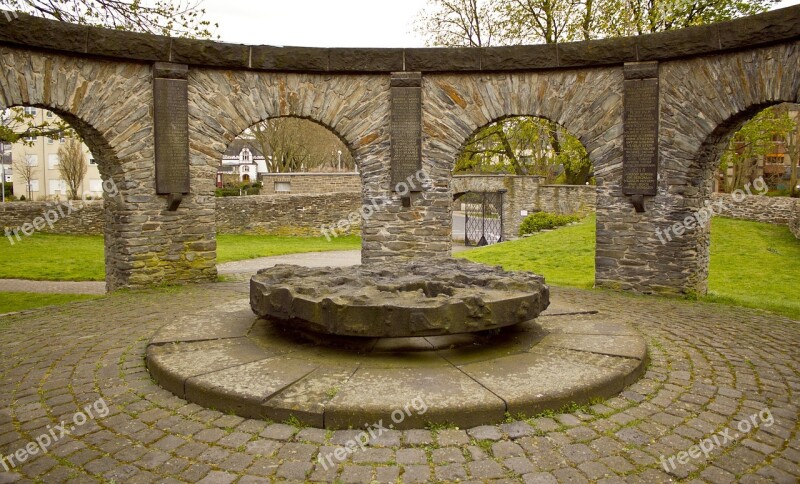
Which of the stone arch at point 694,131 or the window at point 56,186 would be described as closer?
the stone arch at point 694,131

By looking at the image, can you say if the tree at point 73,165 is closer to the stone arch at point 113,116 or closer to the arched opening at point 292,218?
the arched opening at point 292,218

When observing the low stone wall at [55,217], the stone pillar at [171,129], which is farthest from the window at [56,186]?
the stone pillar at [171,129]

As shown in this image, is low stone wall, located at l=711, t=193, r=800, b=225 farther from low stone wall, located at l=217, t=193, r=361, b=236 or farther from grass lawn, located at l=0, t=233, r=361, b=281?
low stone wall, located at l=217, t=193, r=361, b=236

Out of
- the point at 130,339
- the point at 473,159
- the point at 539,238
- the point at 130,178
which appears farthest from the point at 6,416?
the point at 473,159

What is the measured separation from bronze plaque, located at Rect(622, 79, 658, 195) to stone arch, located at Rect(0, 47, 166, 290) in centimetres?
758

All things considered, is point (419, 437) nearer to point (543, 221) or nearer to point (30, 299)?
point (30, 299)

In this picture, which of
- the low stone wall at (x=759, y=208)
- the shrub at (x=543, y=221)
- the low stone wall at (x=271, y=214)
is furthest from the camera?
the shrub at (x=543, y=221)

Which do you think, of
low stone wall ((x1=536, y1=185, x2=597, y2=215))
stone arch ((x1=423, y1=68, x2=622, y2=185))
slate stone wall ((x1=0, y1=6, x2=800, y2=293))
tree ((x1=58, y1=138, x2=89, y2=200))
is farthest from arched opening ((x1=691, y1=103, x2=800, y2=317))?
tree ((x1=58, y1=138, x2=89, y2=200))

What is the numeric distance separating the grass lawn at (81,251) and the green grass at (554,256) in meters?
6.22

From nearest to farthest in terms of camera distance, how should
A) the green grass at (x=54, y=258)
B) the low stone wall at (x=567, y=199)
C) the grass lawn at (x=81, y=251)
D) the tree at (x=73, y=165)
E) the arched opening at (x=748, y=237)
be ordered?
the arched opening at (x=748, y=237), the green grass at (x=54, y=258), the grass lawn at (x=81, y=251), the low stone wall at (x=567, y=199), the tree at (x=73, y=165)

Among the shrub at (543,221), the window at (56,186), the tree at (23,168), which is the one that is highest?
the tree at (23,168)

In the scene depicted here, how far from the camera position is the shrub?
22953mm

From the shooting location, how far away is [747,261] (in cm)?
1381

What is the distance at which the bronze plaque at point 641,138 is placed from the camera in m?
8.84
